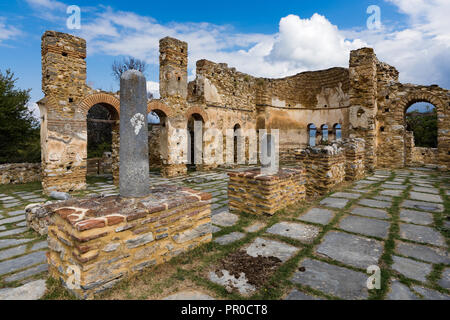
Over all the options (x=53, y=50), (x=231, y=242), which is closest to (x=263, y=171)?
(x=231, y=242)

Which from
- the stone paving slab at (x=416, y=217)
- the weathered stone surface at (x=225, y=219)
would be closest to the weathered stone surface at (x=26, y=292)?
the weathered stone surface at (x=225, y=219)

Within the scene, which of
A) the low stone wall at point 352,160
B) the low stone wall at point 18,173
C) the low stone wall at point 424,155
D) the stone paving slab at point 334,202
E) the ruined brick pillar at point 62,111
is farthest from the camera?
the low stone wall at point 424,155

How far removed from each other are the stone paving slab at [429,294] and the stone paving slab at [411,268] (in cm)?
18

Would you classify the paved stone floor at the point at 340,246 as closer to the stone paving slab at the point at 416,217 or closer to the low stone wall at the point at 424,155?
the stone paving slab at the point at 416,217

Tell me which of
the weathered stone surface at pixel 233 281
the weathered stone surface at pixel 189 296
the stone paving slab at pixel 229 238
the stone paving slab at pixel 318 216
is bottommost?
the weathered stone surface at pixel 189 296

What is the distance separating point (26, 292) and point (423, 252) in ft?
14.1

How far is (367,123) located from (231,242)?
10.5 meters

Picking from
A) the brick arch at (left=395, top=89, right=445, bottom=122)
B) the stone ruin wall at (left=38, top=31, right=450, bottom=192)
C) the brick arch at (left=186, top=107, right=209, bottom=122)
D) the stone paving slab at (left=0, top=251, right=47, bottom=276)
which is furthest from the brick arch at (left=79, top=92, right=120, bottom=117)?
the brick arch at (left=395, top=89, right=445, bottom=122)

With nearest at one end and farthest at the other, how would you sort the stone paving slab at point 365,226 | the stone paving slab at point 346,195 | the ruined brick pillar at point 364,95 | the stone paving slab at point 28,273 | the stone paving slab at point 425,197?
the stone paving slab at point 28,273, the stone paving slab at point 365,226, the stone paving slab at point 425,197, the stone paving slab at point 346,195, the ruined brick pillar at point 364,95

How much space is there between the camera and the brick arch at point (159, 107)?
31.8 feet

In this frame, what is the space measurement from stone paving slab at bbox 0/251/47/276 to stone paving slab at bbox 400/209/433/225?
17.9ft

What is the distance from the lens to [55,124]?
7500 mm

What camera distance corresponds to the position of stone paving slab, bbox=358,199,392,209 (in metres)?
4.93

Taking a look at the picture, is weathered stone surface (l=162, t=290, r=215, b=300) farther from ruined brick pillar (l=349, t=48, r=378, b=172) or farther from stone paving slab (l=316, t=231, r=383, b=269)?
ruined brick pillar (l=349, t=48, r=378, b=172)
